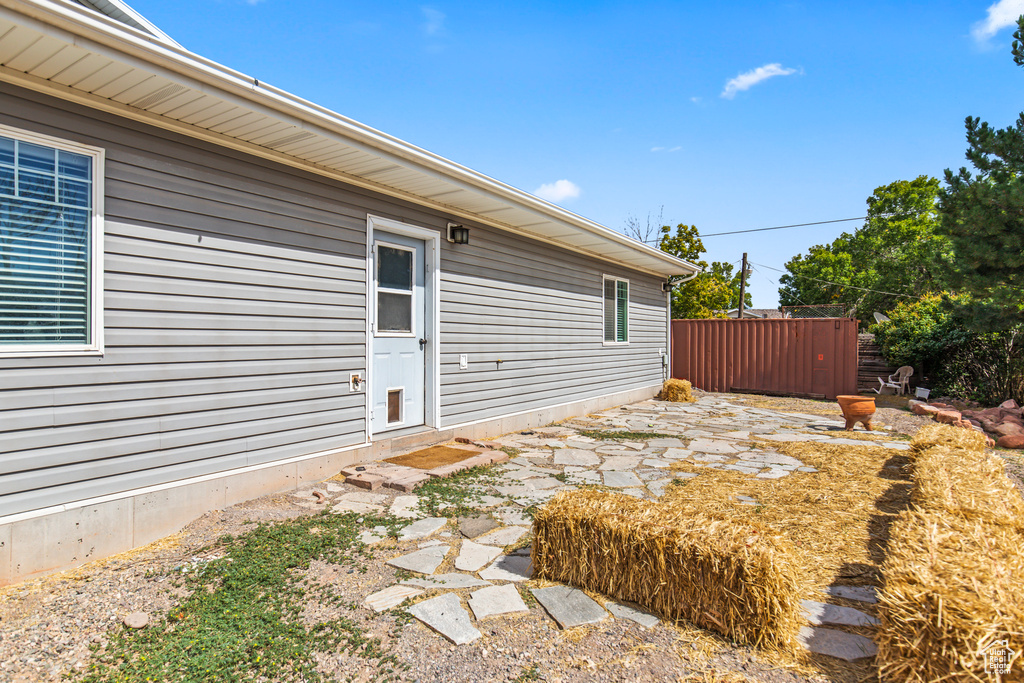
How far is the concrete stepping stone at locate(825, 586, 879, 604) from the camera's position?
249 centimetres

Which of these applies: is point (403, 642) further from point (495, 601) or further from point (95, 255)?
point (95, 255)

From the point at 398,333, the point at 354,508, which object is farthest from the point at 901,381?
the point at 354,508

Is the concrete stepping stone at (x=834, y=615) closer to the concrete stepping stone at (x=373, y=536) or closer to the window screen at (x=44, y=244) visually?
the concrete stepping stone at (x=373, y=536)

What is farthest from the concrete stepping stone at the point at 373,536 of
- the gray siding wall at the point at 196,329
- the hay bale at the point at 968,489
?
the hay bale at the point at 968,489

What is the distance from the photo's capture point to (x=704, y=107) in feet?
37.2

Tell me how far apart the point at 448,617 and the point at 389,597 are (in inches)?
14.5

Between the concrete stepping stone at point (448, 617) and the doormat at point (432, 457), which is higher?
the doormat at point (432, 457)

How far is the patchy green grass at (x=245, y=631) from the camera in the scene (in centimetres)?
199

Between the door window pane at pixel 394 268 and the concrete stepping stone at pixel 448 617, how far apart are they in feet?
10.9

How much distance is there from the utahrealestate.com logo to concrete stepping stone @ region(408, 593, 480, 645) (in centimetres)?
172

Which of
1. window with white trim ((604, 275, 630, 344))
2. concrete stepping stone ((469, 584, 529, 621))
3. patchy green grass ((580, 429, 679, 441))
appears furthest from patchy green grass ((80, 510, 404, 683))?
window with white trim ((604, 275, 630, 344))

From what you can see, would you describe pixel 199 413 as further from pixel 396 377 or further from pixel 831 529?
pixel 831 529

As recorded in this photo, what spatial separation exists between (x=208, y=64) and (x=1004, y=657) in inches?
174

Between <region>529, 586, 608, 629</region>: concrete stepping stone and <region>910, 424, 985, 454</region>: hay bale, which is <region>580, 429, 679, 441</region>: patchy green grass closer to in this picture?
<region>910, 424, 985, 454</region>: hay bale
